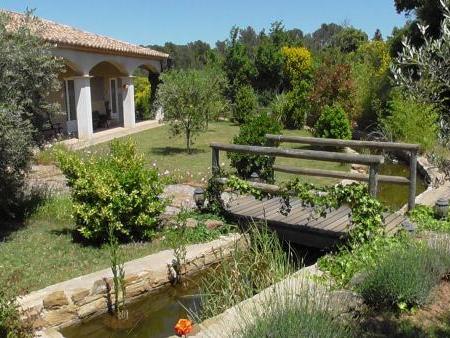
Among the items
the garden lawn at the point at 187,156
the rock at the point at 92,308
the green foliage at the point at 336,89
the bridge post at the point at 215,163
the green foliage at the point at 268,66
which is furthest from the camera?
the green foliage at the point at 268,66

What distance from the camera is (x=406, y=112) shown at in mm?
14383

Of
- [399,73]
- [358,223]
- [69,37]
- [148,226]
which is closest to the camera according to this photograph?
[399,73]

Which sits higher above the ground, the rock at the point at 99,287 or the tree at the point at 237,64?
the tree at the point at 237,64

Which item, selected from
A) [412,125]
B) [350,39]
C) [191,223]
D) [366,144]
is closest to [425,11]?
[412,125]

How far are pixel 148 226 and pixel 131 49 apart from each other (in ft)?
52.3

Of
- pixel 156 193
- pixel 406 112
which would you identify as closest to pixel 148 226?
pixel 156 193

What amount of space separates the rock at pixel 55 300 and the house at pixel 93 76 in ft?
34.0

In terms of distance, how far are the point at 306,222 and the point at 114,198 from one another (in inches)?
108

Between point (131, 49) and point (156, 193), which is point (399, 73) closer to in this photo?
point (156, 193)

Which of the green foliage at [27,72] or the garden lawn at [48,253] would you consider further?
the green foliage at [27,72]

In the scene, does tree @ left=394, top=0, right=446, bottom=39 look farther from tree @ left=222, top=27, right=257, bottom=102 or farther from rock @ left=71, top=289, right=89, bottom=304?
rock @ left=71, top=289, right=89, bottom=304

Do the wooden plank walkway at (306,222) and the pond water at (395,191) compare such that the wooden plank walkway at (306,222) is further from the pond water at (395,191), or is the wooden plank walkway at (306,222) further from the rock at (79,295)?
the rock at (79,295)

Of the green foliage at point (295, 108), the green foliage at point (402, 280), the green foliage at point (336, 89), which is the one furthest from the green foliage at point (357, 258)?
the green foliage at point (295, 108)

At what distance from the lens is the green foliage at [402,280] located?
431 cm
